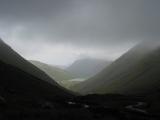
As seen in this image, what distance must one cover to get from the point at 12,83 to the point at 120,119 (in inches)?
4320

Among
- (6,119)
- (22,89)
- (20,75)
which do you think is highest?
(20,75)

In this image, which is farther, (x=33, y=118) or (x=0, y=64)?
(x=0, y=64)

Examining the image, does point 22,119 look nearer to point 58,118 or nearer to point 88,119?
point 58,118

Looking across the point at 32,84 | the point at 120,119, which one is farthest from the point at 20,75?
the point at 120,119

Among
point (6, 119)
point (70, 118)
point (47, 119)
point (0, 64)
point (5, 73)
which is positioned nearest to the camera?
point (6, 119)

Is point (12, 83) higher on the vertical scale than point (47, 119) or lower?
higher

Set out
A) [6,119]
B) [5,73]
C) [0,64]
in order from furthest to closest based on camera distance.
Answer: [0,64], [5,73], [6,119]

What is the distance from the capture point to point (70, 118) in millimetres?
47500

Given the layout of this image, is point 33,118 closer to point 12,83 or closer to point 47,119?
point 47,119

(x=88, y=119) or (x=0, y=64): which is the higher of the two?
(x=0, y=64)

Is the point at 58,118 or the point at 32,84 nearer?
the point at 58,118

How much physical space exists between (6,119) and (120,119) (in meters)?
23.2

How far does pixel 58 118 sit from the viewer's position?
152 ft

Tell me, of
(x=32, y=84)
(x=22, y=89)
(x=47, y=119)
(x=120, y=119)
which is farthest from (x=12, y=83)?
(x=47, y=119)
